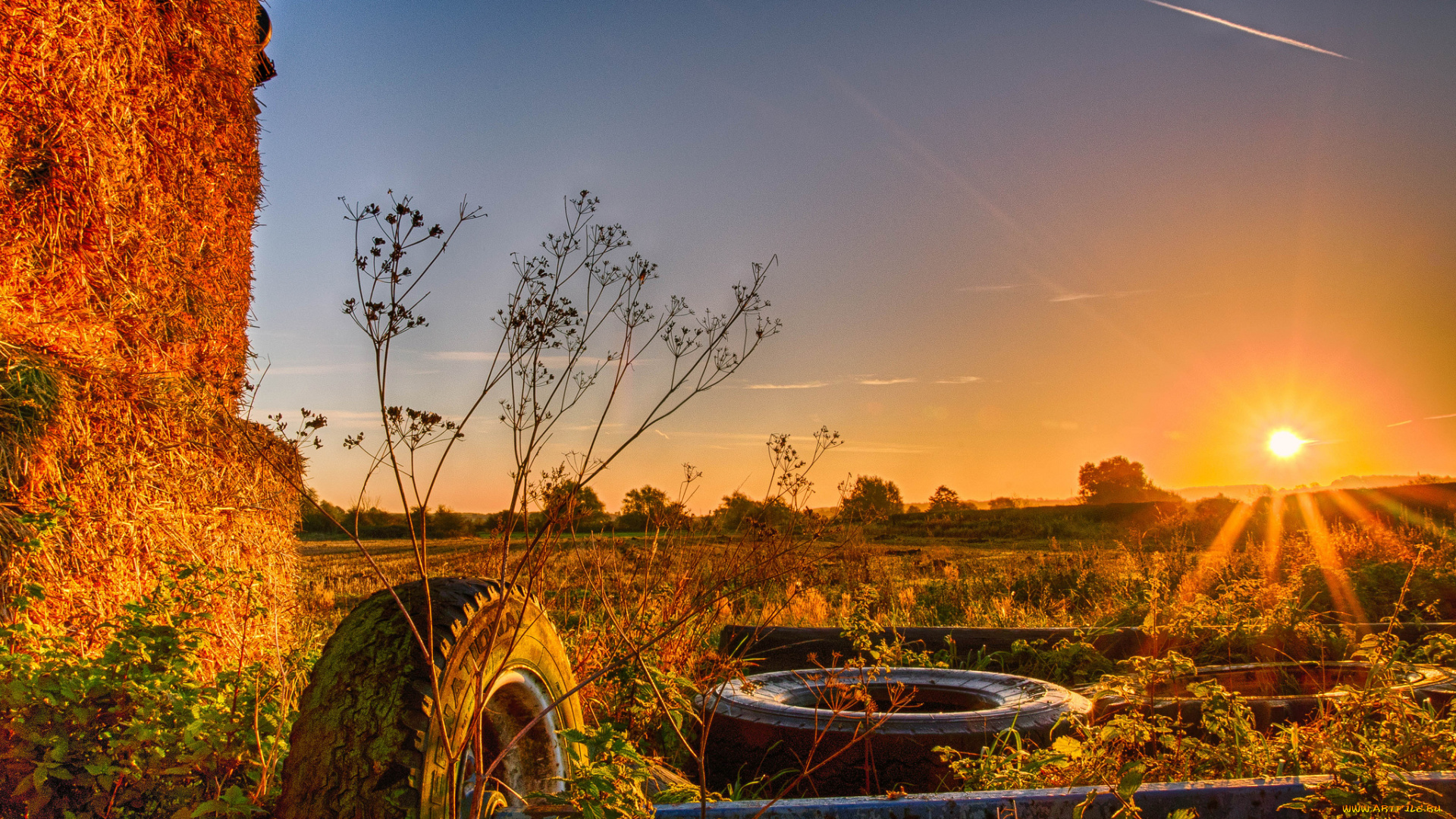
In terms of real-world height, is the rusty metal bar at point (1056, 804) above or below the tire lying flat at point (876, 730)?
above

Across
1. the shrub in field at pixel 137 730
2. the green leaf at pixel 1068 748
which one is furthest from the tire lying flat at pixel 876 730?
the shrub in field at pixel 137 730

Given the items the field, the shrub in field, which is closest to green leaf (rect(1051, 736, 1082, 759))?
the field

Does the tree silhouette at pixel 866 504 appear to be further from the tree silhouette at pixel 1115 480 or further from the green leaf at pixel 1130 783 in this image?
the tree silhouette at pixel 1115 480

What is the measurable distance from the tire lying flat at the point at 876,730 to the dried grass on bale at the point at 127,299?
1918 mm

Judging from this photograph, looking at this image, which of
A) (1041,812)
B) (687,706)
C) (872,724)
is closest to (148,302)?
(687,706)

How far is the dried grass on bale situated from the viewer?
3.56 m

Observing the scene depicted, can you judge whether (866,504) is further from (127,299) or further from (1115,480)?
(1115,480)

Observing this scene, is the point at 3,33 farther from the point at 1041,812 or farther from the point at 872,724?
the point at 1041,812

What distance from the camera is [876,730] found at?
290cm

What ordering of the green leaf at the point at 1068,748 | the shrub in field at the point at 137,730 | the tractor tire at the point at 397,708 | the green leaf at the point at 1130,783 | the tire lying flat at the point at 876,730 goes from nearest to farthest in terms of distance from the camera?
the green leaf at the point at 1130,783 → the tractor tire at the point at 397,708 → the green leaf at the point at 1068,748 → the shrub in field at the point at 137,730 → the tire lying flat at the point at 876,730

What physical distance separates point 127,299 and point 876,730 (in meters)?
4.52

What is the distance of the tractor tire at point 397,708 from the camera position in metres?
1.76

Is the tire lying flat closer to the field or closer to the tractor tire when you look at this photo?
the field

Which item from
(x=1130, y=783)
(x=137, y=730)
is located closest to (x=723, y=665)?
(x=137, y=730)
